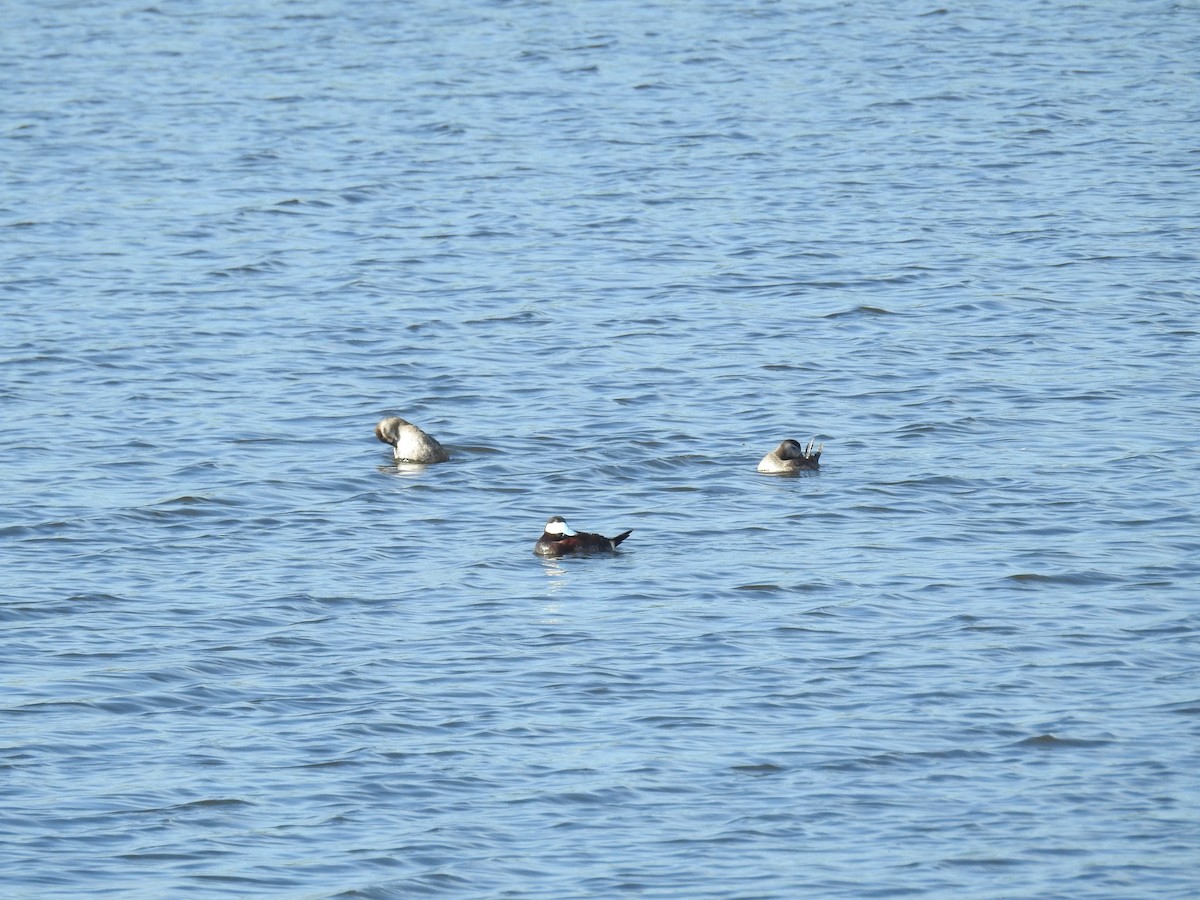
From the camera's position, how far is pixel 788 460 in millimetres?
17078

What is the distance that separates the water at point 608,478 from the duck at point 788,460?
23 centimetres

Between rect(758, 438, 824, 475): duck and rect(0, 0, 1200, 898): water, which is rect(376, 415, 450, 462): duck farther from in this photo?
rect(758, 438, 824, 475): duck

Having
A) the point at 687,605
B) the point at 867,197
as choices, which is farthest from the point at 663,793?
the point at 867,197

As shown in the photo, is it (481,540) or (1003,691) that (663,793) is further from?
(481,540)

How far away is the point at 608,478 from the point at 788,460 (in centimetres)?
162

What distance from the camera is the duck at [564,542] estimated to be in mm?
14875

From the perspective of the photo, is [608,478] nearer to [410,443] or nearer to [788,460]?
[788,460]

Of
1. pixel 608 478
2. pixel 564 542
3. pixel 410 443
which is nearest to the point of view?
pixel 564 542

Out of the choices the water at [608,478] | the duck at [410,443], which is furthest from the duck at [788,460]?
the duck at [410,443]

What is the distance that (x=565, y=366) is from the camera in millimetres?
21328

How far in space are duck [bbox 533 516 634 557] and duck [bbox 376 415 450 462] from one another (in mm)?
2872

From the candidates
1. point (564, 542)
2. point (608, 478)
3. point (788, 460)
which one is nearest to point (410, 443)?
point (608, 478)

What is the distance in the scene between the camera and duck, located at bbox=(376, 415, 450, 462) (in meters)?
17.7

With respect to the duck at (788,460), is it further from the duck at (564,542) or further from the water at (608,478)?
the duck at (564,542)
